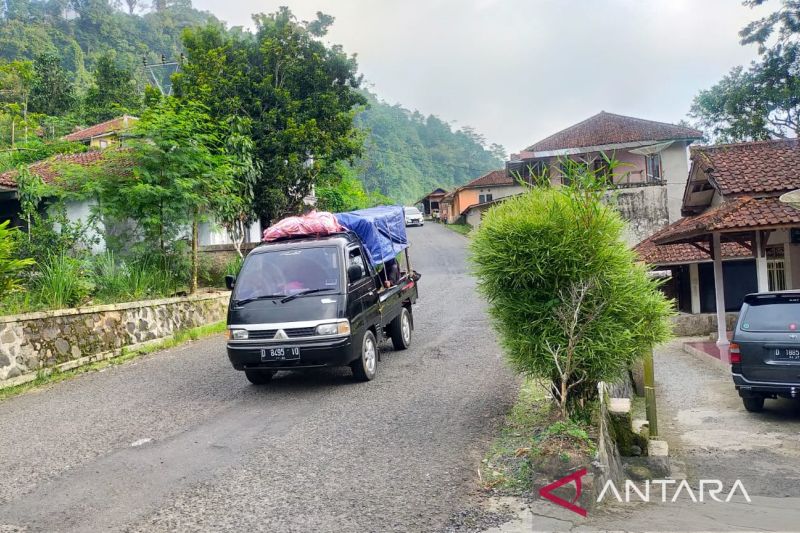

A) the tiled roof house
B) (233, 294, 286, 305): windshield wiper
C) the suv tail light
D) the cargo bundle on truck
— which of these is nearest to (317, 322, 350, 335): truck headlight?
the cargo bundle on truck

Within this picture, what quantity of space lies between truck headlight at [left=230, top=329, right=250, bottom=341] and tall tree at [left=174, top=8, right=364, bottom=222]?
44.0 feet

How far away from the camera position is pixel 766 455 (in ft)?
23.5

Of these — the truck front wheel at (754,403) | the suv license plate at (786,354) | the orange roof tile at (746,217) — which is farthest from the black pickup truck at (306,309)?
the orange roof tile at (746,217)

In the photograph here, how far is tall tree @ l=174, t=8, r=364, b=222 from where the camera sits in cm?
2225

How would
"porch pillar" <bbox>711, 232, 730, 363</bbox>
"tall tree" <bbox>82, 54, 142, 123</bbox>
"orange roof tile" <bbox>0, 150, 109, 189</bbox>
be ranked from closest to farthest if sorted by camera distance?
"porch pillar" <bbox>711, 232, 730, 363</bbox>, "orange roof tile" <bbox>0, 150, 109, 189</bbox>, "tall tree" <bbox>82, 54, 142, 123</bbox>

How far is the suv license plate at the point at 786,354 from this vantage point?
27.9ft

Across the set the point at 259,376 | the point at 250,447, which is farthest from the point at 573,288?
the point at 259,376

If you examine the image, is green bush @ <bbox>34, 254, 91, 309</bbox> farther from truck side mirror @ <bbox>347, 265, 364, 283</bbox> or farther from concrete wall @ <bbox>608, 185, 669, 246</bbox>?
concrete wall @ <bbox>608, 185, 669, 246</bbox>

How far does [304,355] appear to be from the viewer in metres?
8.46

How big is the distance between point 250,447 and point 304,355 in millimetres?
2121

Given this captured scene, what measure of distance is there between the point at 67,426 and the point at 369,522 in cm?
469

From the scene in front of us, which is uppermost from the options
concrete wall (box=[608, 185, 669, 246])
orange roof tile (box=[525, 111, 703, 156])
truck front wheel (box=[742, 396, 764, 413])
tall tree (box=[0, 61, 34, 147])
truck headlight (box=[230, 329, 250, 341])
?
tall tree (box=[0, 61, 34, 147])

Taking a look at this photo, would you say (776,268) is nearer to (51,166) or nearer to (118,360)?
(118,360)

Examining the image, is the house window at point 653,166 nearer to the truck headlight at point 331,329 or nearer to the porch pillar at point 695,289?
the porch pillar at point 695,289
